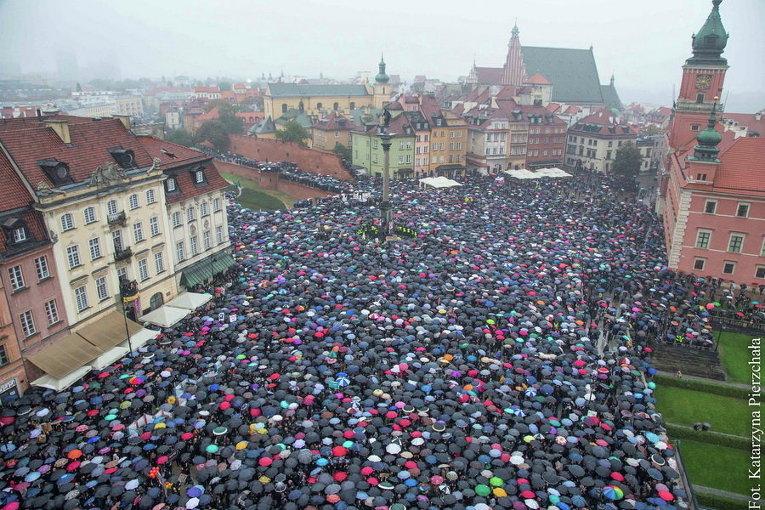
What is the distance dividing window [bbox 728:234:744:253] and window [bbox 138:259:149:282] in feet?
139

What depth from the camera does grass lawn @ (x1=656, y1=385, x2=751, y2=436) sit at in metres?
27.4

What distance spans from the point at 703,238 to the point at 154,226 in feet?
134

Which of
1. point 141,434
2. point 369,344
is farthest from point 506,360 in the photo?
point 141,434

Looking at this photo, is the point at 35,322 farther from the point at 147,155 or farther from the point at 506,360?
the point at 506,360

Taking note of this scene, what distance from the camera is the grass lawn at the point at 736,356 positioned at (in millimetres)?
31750

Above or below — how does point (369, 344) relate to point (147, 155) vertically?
below

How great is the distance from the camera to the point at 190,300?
121 ft

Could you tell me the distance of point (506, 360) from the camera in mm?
29688

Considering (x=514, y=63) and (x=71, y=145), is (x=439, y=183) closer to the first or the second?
(x=71, y=145)

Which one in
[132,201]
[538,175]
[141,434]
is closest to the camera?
[141,434]

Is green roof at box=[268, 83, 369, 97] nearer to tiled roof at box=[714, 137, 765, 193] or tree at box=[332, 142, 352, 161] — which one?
tree at box=[332, 142, 352, 161]

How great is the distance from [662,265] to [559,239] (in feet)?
27.7

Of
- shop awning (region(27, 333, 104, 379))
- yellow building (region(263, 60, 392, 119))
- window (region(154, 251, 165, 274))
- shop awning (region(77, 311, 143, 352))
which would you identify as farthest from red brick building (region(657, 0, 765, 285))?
yellow building (region(263, 60, 392, 119))

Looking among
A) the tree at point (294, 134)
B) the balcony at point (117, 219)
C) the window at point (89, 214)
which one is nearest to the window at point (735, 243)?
the balcony at point (117, 219)
